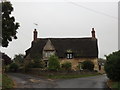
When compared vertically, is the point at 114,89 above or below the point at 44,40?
below

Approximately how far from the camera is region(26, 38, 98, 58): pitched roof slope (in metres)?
51.7

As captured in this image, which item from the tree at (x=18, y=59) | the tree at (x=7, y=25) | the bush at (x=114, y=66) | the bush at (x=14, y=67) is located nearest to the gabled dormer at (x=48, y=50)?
the bush at (x=14, y=67)

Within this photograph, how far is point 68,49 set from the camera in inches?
2066

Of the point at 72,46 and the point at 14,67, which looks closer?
the point at 14,67

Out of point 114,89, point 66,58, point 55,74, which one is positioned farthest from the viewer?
point 66,58

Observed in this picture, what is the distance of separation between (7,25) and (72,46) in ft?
76.0

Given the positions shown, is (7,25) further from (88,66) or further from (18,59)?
(18,59)

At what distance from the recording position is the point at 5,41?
3209cm

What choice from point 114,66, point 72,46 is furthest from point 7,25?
point 72,46

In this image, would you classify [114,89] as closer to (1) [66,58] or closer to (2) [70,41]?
(1) [66,58]

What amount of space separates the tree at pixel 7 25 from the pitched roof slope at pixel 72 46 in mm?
19030

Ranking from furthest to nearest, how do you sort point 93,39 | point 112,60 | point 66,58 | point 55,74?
point 93,39 → point 66,58 → point 55,74 → point 112,60

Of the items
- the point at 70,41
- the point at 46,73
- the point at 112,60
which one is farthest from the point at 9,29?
the point at 70,41

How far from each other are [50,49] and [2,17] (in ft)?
70.7
